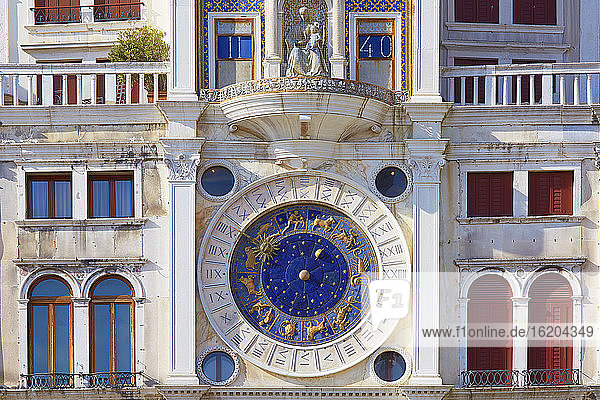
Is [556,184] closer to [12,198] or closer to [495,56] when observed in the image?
[495,56]

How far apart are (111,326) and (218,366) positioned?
262 cm

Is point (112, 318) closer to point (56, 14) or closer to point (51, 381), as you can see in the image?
point (51, 381)

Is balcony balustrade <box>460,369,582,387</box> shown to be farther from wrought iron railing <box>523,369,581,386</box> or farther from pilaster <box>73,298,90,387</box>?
pilaster <box>73,298,90,387</box>

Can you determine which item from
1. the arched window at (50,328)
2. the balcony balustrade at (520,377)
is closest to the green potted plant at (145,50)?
the arched window at (50,328)

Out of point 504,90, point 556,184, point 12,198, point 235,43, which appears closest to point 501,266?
point 556,184

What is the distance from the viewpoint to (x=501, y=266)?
27.6 m

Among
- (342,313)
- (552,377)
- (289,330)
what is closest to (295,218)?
(342,313)

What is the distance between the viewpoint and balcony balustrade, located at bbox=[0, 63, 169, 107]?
27.9 m

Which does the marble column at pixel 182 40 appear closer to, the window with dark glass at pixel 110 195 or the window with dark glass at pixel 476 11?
the window with dark glass at pixel 110 195

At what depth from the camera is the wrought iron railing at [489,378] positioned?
2739 centimetres

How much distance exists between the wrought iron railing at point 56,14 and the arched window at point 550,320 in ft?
45.0

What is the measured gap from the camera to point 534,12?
31.0 metres

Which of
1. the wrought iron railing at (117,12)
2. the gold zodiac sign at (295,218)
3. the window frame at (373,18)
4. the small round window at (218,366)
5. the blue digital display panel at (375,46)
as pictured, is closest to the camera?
the small round window at (218,366)

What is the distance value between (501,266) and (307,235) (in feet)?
14.8
